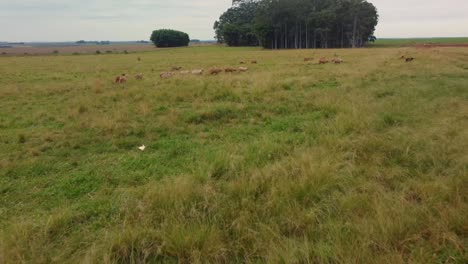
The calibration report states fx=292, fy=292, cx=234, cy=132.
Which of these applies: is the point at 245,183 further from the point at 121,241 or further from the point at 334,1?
the point at 334,1

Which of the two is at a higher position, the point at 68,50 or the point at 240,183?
the point at 68,50

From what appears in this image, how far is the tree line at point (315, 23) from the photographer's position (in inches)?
2419

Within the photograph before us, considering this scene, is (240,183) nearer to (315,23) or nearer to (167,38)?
(315,23)

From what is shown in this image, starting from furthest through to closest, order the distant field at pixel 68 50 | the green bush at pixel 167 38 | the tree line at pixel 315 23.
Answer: the green bush at pixel 167 38, the tree line at pixel 315 23, the distant field at pixel 68 50

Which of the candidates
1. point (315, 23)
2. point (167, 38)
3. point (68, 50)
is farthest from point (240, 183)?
point (167, 38)

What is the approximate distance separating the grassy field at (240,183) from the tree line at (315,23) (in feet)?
193

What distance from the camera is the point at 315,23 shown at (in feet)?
203

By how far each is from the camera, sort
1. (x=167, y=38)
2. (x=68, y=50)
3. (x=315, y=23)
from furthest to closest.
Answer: (x=167, y=38) → (x=68, y=50) → (x=315, y=23)

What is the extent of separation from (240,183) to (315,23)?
64993 millimetres

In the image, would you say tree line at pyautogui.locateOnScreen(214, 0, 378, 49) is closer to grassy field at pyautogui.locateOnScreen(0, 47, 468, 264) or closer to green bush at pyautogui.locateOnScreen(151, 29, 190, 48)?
green bush at pyautogui.locateOnScreen(151, 29, 190, 48)

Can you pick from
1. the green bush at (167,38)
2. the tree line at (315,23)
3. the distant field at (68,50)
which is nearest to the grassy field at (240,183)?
the tree line at (315,23)

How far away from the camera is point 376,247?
250 centimetres

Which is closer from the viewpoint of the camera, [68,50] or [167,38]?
[68,50]

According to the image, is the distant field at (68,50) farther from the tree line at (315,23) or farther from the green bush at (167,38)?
the tree line at (315,23)
